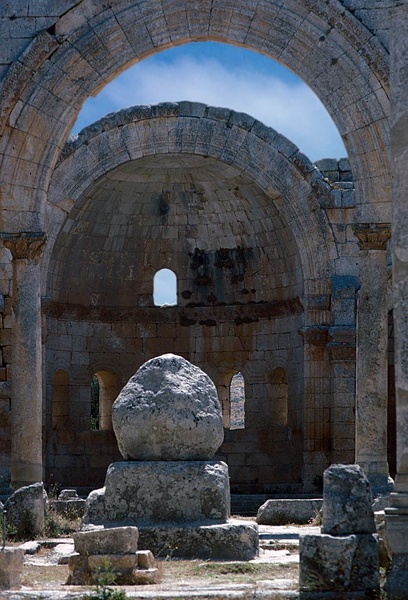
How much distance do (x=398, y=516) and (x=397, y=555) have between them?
0.29 meters

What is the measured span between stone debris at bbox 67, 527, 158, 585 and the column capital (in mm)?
6476

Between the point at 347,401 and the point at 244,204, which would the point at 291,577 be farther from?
A: the point at 244,204

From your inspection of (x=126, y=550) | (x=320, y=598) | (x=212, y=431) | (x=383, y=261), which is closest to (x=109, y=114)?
(x=383, y=261)

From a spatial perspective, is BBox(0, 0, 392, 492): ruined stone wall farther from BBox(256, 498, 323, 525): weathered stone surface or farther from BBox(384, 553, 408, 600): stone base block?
BBox(384, 553, 408, 600): stone base block

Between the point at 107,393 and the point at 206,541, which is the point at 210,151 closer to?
the point at 107,393

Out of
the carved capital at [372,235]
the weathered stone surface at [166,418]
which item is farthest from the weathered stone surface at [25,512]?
the carved capital at [372,235]

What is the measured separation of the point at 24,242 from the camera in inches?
660

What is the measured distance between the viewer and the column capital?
1675 centimetres

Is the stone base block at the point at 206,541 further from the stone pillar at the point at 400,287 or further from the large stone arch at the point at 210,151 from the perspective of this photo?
the large stone arch at the point at 210,151

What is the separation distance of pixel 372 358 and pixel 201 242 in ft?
32.6

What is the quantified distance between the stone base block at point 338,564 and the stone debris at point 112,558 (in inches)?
59.9

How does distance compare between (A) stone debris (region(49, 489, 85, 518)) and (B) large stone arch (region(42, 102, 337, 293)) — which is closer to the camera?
(A) stone debris (region(49, 489, 85, 518))

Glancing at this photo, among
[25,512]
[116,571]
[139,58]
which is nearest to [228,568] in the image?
[116,571]

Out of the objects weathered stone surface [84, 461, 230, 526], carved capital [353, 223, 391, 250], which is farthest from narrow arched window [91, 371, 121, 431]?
weathered stone surface [84, 461, 230, 526]
